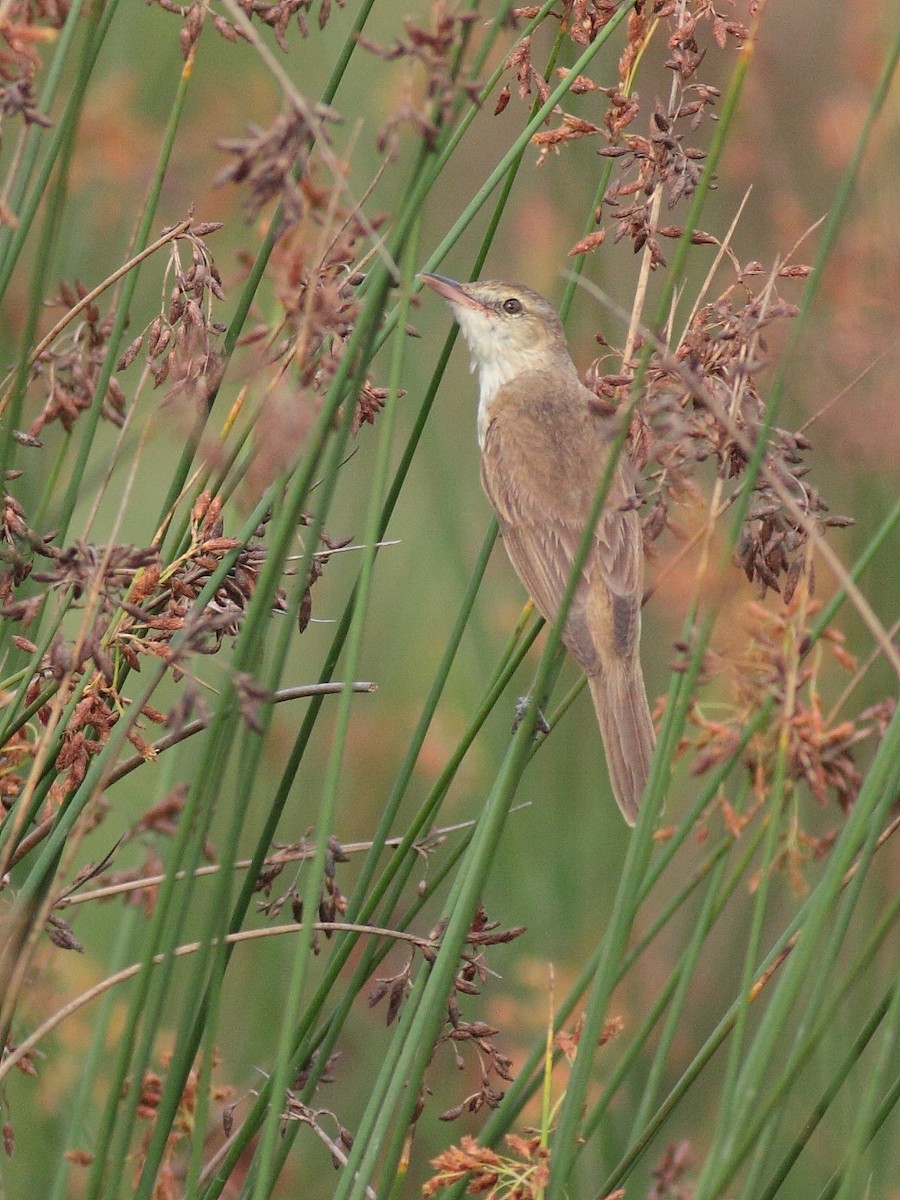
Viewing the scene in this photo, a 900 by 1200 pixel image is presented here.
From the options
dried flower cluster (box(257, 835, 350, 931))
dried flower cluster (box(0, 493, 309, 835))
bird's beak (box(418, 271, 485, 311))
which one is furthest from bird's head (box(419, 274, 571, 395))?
dried flower cluster (box(257, 835, 350, 931))

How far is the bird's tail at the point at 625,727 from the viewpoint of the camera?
3057mm

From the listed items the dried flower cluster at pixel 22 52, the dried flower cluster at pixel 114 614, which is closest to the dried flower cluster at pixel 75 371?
the dried flower cluster at pixel 114 614

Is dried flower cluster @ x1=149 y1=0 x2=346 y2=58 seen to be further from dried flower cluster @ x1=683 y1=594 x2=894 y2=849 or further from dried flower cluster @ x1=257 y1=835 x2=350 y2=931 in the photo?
dried flower cluster @ x1=257 y1=835 x2=350 y2=931

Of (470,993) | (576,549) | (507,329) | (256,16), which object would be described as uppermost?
(256,16)

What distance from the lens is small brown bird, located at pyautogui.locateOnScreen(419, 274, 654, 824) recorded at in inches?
128

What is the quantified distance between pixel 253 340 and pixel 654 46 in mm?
4008

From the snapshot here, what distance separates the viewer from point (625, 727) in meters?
3.21

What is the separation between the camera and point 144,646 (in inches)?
87.0

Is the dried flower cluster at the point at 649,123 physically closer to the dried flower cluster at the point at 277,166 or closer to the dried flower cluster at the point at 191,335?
the dried flower cluster at the point at 191,335

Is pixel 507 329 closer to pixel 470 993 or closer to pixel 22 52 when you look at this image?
pixel 470 993

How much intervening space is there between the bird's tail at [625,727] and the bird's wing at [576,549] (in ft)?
0.15

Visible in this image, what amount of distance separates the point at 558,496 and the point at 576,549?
321mm

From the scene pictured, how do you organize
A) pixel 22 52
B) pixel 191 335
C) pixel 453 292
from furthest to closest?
pixel 453 292 < pixel 191 335 < pixel 22 52

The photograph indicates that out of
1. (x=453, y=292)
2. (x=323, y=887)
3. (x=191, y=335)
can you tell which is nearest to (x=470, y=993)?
(x=323, y=887)
